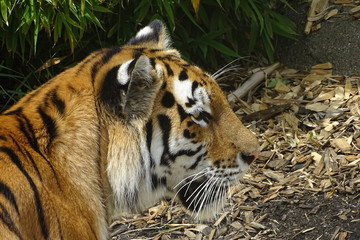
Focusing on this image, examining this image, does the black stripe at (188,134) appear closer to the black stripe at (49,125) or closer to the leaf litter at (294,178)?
the black stripe at (49,125)

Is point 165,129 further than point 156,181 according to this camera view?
No

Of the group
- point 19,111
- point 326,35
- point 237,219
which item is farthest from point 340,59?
point 19,111

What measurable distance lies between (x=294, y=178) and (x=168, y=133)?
1.77 m

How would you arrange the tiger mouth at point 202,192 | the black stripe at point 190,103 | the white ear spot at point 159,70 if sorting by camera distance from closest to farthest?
the white ear spot at point 159,70 → the black stripe at point 190,103 → the tiger mouth at point 202,192

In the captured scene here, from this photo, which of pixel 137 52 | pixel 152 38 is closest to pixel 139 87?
pixel 137 52

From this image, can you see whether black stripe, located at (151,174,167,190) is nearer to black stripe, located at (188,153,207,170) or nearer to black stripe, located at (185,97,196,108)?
black stripe, located at (188,153,207,170)

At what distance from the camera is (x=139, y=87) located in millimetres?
3266

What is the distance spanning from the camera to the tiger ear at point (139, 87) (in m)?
3.18

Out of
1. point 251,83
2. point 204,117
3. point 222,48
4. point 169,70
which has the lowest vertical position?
point 251,83

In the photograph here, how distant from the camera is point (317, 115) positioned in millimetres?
5465

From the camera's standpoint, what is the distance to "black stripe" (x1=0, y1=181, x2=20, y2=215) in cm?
299

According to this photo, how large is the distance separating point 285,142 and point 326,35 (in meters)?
1.21

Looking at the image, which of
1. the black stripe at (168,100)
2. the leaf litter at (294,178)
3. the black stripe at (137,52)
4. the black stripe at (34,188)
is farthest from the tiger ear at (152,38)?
the leaf litter at (294,178)

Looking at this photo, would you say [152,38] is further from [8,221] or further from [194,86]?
[8,221]
